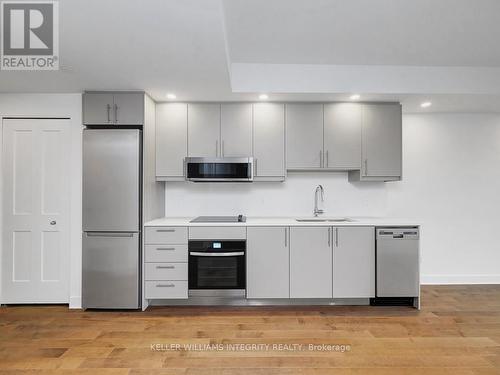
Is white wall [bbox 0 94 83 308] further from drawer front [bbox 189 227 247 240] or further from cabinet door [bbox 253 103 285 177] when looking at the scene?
cabinet door [bbox 253 103 285 177]

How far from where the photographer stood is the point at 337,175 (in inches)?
156

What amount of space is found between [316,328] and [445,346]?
1.04 meters

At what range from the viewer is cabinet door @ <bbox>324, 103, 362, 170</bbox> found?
11.8ft

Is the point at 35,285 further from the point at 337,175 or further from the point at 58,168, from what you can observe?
the point at 337,175

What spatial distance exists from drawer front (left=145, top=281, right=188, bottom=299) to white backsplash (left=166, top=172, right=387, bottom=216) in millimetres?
970

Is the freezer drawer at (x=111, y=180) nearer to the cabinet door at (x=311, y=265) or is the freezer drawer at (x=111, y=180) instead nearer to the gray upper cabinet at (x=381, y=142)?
the cabinet door at (x=311, y=265)

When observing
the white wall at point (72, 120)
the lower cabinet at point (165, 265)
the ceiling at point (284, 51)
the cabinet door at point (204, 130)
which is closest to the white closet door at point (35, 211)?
the white wall at point (72, 120)

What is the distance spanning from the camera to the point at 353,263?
10.8ft

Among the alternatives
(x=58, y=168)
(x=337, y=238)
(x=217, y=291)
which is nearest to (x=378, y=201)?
(x=337, y=238)

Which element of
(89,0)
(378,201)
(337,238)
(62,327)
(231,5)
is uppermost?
(231,5)

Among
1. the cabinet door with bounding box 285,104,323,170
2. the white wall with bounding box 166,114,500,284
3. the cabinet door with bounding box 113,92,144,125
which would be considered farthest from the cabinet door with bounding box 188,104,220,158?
the white wall with bounding box 166,114,500,284

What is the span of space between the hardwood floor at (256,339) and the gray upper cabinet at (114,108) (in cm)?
205

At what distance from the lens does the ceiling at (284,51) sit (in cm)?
204

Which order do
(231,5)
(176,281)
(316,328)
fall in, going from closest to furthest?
(231,5) < (316,328) < (176,281)
